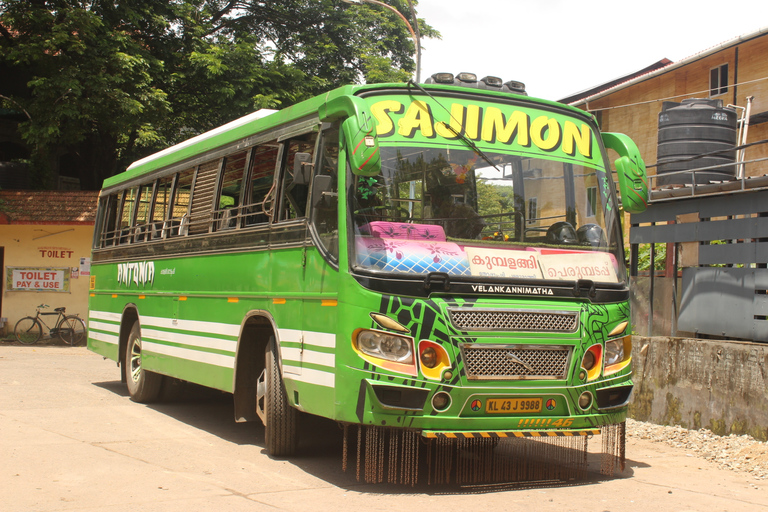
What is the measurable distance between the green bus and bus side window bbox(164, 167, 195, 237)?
1782mm

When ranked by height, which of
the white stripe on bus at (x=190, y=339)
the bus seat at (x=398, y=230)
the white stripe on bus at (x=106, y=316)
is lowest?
the white stripe on bus at (x=190, y=339)

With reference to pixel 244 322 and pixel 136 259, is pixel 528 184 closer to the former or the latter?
pixel 244 322

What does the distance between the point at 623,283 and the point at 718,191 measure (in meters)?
4.73

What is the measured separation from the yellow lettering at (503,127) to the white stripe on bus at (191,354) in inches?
131

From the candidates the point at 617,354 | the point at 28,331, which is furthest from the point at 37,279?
the point at 617,354

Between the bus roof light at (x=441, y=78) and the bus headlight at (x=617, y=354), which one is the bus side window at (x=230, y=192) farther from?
the bus headlight at (x=617, y=354)

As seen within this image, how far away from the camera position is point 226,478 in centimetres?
649

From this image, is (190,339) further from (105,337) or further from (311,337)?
(105,337)

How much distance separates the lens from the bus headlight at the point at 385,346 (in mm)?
5828

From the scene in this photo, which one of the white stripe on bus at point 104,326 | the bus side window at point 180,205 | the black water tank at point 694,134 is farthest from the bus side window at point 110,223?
the black water tank at point 694,134

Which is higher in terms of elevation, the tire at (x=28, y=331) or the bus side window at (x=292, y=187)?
the bus side window at (x=292, y=187)

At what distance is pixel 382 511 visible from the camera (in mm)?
5500

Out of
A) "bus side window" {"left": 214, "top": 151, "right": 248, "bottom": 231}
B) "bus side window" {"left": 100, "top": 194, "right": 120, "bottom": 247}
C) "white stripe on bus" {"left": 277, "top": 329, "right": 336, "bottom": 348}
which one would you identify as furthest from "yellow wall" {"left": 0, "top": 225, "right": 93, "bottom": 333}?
"white stripe on bus" {"left": 277, "top": 329, "right": 336, "bottom": 348}

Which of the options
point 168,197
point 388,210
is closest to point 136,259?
point 168,197
